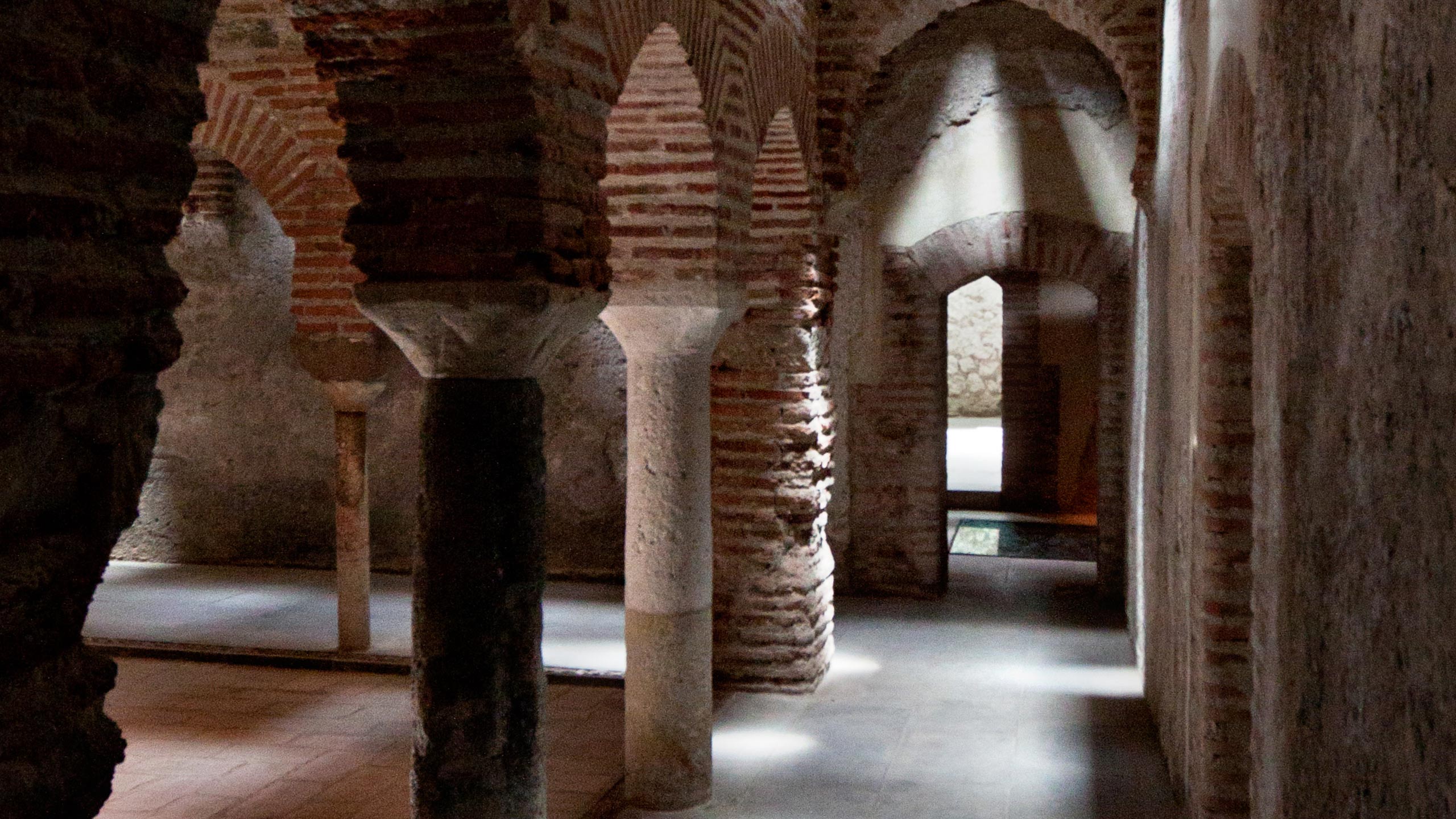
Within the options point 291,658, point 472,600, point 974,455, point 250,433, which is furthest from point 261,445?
point 974,455

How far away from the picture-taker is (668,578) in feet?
18.3

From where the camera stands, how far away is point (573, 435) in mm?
9891

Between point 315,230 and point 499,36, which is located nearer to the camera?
point 499,36

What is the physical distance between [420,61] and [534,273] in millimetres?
659

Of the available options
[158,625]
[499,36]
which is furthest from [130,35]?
[158,625]

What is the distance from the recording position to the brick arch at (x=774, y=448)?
7.05 metres

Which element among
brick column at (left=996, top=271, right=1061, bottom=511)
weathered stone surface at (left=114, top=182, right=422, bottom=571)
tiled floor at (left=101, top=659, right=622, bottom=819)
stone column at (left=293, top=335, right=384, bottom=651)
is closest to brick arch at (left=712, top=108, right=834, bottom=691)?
tiled floor at (left=101, top=659, right=622, bottom=819)

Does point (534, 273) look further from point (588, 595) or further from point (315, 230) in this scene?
point (588, 595)

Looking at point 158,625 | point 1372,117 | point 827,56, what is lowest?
point 158,625

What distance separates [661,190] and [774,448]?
189 cm

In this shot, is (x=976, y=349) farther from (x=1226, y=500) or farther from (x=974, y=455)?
(x=1226, y=500)

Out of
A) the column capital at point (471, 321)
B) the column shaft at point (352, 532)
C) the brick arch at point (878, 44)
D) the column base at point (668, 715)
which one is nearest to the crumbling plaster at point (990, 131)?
the brick arch at point (878, 44)

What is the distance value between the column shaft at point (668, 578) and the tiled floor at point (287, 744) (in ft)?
1.16

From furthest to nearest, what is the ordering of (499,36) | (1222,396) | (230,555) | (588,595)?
1. (230,555)
2. (588,595)
3. (1222,396)
4. (499,36)
